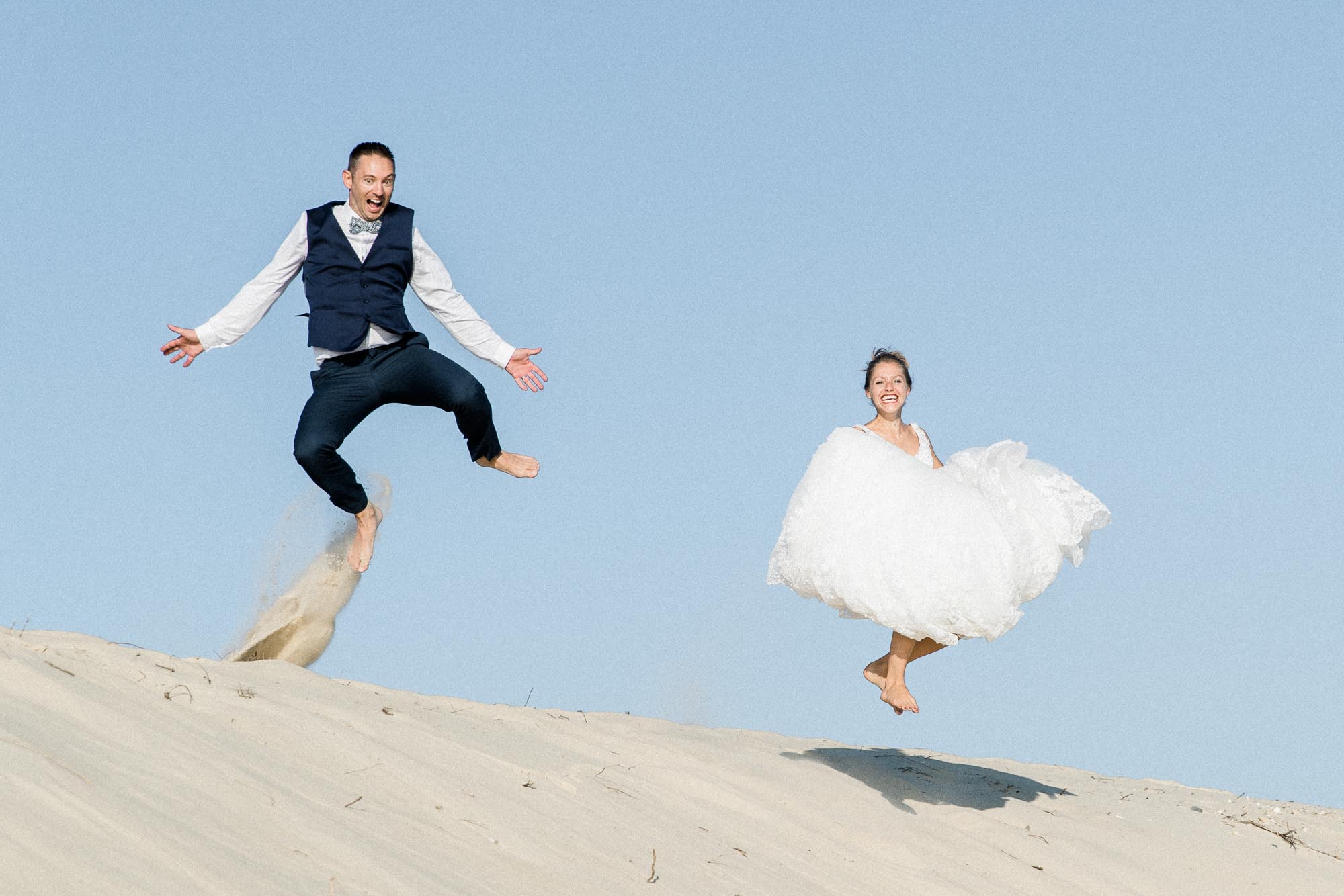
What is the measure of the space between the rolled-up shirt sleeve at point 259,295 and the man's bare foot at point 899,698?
3.84 metres

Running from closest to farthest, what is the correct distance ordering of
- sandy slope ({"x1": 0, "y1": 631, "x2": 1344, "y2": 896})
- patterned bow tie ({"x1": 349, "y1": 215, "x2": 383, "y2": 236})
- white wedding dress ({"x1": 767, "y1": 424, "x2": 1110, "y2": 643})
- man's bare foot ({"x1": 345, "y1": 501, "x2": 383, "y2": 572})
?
sandy slope ({"x1": 0, "y1": 631, "x2": 1344, "y2": 896}) < white wedding dress ({"x1": 767, "y1": 424, "x2": 1110, "y2": 643}) < patterned bow tie ({"x1": 349, "y1": 215, "x2": 383, "y2": 236}) < man's bare foot ({"x1": 345, "y1": 501, "x2": 383, "y2": 572})

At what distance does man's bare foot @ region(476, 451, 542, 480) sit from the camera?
26.9 feet

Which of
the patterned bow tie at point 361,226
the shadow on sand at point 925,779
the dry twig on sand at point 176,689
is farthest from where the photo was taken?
the shadow on sand at point 925,779

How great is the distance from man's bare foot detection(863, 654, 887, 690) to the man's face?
3498 mm

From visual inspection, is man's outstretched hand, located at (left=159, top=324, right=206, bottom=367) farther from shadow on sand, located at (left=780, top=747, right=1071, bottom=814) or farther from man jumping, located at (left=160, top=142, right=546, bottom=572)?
shadow on sand, located at (left=780, top=747, right=1071, bottom=814)

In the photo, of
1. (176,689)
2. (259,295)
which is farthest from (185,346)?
(176,689)

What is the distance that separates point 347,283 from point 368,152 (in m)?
0.69

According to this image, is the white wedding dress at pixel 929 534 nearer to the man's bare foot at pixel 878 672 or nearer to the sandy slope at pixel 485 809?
the man's bare foot at pixel 878 672

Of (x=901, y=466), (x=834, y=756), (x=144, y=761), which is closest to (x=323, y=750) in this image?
(x=144, y=761)

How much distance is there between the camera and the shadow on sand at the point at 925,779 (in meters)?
7.79

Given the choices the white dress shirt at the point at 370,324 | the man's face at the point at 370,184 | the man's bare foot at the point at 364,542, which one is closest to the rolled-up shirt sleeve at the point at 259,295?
the white dress shirt at the point at 370,324

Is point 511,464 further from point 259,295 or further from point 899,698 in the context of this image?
point 899,698

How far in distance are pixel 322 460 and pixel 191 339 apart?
0.95 m

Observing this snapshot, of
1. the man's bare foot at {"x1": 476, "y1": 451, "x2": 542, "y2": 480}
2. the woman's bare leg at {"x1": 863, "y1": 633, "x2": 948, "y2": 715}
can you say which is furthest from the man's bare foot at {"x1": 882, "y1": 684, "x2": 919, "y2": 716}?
the man's bare foot at {"x1": 476, "y1": 451, "x2": 542, "y2": 480}
